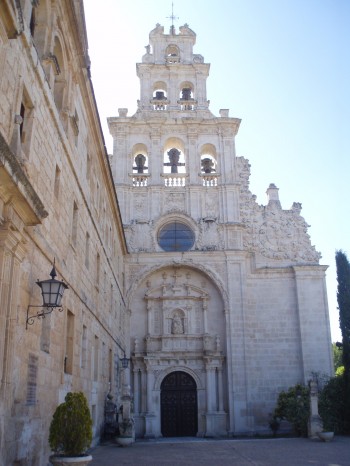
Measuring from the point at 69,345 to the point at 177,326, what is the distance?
15019 millimetres

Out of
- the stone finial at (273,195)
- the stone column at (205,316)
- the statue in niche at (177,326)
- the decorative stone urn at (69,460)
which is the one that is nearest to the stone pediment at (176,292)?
the stone column at (205,316)

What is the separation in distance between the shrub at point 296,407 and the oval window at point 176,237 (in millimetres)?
8494

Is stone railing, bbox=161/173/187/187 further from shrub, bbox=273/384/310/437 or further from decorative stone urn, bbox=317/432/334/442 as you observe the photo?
decorative stone urn, bbox=317/432/334/442

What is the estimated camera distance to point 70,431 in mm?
7953

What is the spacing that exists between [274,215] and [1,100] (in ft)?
74.8

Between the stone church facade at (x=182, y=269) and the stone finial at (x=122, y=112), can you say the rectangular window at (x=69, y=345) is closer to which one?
the stone church facade at (x=182, y=269)

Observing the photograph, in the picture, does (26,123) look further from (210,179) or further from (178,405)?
(210,179)

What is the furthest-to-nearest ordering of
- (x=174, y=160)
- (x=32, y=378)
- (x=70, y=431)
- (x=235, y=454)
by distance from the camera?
(x=174, y=160), (x=235, y=454), (x=32, y=378), (x=70, y=431)

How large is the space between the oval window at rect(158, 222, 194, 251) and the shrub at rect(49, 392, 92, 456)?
64.4 ft

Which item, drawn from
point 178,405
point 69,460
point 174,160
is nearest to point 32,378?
point 69,460

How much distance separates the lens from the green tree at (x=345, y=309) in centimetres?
2297

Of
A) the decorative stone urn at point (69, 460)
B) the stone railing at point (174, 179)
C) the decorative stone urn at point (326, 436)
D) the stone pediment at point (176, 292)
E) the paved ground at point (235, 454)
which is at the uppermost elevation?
the stone railing at point (174, 179)

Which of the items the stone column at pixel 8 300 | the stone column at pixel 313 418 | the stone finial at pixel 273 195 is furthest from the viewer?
the stone finial at pixel 273 195

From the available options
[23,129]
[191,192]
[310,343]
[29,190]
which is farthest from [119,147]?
[29,190]
